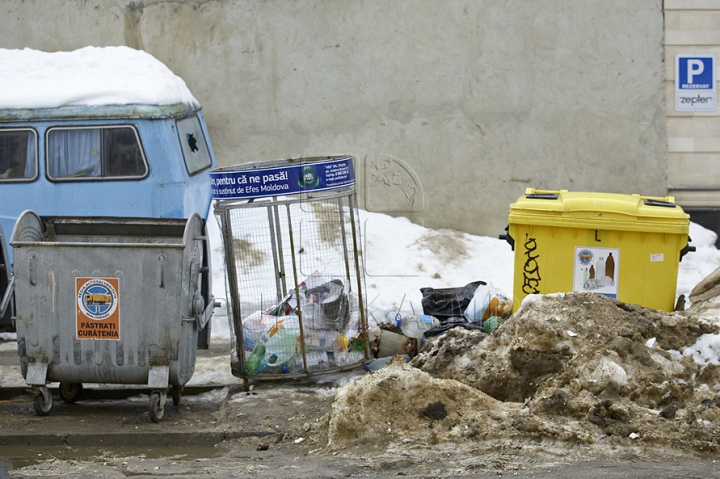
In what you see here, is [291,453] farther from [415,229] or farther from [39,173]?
[415,229]

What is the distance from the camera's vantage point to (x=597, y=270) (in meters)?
6.66

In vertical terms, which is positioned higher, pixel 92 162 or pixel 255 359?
pixel 92 162

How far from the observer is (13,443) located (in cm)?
548

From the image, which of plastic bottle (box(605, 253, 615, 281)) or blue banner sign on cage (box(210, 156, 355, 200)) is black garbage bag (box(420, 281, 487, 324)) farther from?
blue banner sign on cage (box(210, 156, 355, 200))

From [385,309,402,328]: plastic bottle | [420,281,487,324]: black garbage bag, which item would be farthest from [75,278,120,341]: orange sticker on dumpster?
[420,281,487,324]: black garbage bag

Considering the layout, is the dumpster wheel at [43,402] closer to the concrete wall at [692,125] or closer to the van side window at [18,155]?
the van side window at [18,155]

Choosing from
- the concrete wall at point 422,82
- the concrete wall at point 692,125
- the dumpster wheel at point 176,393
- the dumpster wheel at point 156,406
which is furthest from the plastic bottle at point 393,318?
the concrete wall at point 692,125

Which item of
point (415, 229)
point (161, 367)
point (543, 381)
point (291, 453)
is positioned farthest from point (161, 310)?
point (415, 229)

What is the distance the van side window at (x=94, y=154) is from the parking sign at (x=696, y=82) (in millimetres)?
6514

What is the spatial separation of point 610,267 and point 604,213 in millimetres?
439

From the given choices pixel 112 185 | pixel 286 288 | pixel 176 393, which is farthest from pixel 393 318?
pixel 112 185

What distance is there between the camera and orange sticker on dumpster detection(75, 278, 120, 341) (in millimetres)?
5695

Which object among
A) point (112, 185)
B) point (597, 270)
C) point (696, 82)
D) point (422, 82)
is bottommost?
point (597, 270)

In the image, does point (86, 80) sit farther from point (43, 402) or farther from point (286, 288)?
point (43, 402)
